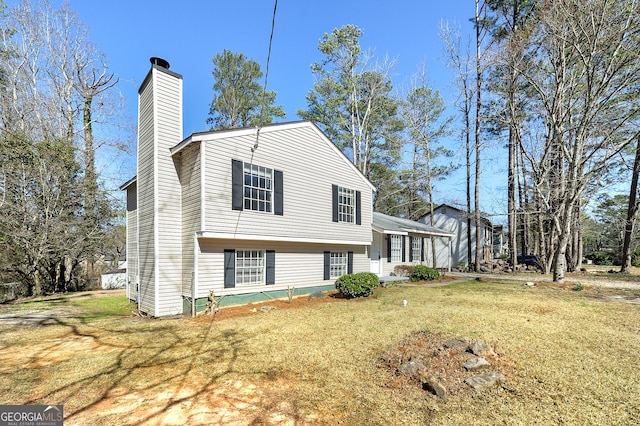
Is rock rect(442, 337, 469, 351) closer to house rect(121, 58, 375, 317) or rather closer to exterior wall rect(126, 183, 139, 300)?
house rect(121, 58, 375, 317)

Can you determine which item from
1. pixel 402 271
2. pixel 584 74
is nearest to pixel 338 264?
pixel 402 271

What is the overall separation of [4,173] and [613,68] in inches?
978

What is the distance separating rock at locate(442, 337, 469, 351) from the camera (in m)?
5.16

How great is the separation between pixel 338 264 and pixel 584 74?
14.0 meters

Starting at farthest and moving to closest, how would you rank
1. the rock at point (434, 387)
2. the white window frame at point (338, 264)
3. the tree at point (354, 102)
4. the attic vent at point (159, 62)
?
the tree at point (354, 102) < the white window frame at point (338, 264) < the attic vent at point (159, 62) < the rock at point (434, 387)

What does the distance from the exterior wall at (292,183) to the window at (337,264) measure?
35.5 inches

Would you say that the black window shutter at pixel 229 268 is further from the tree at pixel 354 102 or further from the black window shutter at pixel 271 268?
the tree at pixel 354 102

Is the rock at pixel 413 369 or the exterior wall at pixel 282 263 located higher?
the exterior wall at pixel 282 263

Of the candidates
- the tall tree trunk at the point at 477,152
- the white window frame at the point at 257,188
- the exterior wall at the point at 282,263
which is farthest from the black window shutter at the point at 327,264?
the tall tree trunk at the point at 477,152

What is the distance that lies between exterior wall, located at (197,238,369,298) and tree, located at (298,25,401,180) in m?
12.2

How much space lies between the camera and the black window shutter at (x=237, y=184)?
9.23m

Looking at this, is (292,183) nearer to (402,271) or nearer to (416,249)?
(402,271)

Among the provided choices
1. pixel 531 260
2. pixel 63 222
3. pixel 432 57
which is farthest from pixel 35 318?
pixel 531 260

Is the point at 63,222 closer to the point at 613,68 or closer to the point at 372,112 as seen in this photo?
the point at 372,112
